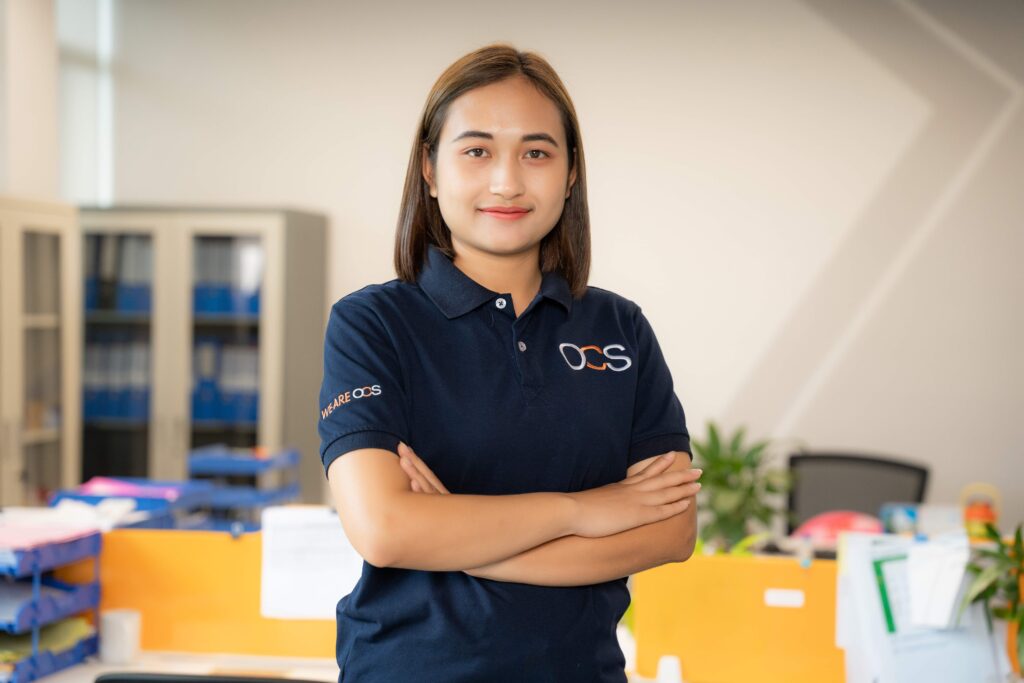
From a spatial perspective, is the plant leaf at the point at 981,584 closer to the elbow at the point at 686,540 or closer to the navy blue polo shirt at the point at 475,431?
the elbow at the point at 686,540

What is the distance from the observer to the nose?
147 centimetres

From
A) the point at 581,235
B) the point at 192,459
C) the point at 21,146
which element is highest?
the point at 21,146

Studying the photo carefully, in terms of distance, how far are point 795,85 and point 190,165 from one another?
9.66ft

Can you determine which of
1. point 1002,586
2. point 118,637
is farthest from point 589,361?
point 118,637

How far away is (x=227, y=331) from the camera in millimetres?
5164

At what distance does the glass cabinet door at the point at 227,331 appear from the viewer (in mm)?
5113

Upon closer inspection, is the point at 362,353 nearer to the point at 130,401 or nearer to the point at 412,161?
the point at 412,161

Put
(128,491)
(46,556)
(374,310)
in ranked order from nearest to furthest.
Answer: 1. (374,310)
2. (46,556)
3. (128,491)

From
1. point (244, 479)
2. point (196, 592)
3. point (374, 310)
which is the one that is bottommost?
point (244, 479)

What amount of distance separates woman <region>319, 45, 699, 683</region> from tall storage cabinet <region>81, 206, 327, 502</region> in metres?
3.57

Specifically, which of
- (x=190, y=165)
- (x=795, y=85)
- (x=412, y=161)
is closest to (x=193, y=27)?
(x=190, y=165)

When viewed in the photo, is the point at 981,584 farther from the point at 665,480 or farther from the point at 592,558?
the point at 592,558

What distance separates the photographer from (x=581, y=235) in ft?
5.49

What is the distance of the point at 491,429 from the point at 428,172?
1.25ft
